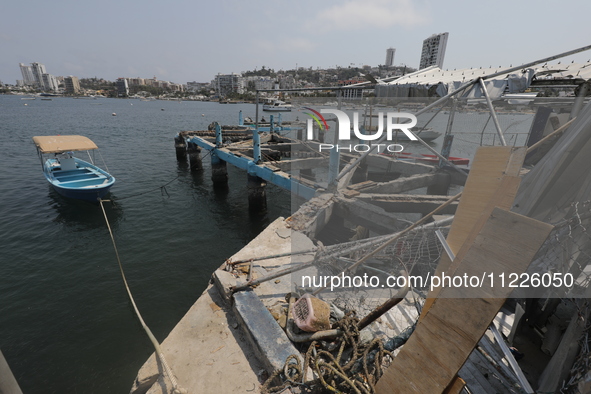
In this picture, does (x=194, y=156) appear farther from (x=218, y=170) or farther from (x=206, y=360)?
(x=206, y=360)

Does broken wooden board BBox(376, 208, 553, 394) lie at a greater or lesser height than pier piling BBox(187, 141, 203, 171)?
greater

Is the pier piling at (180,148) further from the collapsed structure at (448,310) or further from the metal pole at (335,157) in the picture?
the collapsed structure at (448,310)

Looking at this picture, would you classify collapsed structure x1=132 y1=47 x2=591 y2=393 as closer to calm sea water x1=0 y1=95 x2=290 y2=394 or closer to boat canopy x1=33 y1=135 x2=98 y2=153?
calm sea water x1=0 y1=95 x2=290 y2=394

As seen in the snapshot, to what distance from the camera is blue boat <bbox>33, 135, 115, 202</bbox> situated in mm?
15555

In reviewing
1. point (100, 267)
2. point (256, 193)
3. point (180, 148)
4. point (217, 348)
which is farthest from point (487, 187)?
point (180, 148)

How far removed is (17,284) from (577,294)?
1576 centimetres

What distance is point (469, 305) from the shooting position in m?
2.13

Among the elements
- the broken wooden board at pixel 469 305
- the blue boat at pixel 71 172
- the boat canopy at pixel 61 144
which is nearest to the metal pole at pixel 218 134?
the blue boat at pixel 71 172

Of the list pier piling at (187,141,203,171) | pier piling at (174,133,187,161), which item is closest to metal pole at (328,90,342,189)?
pier piling at (187,141,203,171)

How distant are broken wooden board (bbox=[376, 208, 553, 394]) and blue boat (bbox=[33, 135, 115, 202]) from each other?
60.7 feet

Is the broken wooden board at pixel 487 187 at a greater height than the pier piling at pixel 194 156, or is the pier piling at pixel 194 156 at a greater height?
the broken wooden board at pixel 487 187

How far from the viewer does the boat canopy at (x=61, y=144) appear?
15.8 metres

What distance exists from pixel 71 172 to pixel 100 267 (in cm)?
1149

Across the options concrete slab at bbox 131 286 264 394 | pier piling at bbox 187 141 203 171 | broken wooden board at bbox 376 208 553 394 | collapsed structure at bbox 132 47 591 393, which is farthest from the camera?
pier piling at bbox 187 141 203 171
